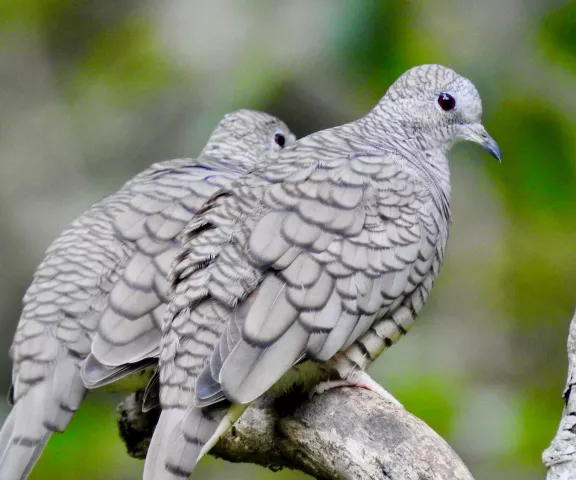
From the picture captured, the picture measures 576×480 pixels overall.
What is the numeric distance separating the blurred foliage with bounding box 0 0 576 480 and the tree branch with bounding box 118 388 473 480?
1.69 metres

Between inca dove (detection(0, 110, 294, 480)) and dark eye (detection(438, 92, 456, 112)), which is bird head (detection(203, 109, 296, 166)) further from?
dark eye (detection(438, 92, 456, 112))

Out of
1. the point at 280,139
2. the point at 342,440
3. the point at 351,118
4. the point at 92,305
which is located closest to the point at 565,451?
the point at 342,440

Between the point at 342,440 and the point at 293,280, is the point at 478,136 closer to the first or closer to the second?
the point at 293,280

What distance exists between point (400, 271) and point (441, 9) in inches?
104

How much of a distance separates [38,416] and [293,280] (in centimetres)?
91

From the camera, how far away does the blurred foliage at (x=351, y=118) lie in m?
4.40

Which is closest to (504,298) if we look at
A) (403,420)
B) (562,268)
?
(562,268)

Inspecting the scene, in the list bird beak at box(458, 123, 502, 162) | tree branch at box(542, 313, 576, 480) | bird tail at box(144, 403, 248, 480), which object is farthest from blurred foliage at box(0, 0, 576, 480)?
tree branch at box(542, 313, 576, 480)

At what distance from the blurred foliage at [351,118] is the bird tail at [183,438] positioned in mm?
2213

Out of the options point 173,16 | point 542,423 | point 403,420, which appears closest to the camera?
point 403,420

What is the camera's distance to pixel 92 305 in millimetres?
2783

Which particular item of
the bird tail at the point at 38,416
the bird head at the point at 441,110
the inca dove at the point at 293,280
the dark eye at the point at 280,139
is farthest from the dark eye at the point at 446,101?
the bird tail at the point at 38,416

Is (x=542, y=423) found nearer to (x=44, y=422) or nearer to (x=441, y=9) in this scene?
(x=441, y=9)

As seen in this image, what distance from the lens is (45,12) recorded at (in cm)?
541
